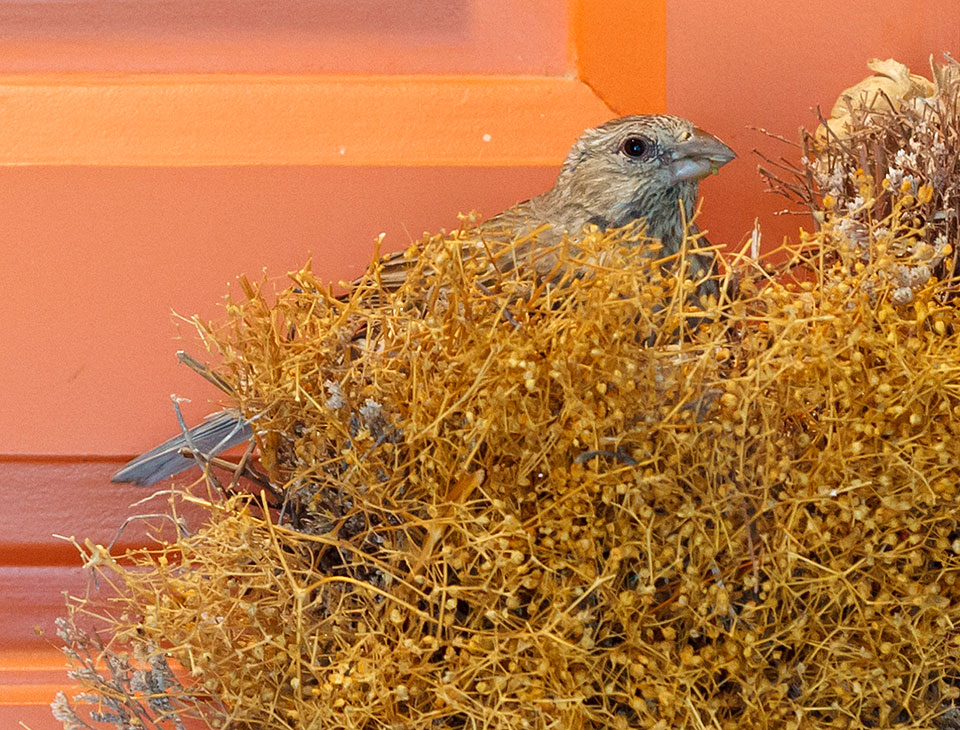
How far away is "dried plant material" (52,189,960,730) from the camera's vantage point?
77 cm

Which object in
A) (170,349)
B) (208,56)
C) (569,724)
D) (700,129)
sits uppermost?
(208,56)

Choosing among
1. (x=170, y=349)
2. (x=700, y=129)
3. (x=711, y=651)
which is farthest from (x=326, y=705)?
(x=700, y=129)

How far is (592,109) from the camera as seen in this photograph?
1262mm

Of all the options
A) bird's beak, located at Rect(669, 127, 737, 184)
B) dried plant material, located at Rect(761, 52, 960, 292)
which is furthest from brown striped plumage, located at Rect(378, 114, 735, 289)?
dried plant material, located at Rect(761, 52, 960, 292)

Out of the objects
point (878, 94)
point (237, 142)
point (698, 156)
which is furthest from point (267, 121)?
point (878, 94)

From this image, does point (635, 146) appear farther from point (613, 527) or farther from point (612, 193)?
point (613, 527)

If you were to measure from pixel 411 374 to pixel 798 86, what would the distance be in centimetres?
75

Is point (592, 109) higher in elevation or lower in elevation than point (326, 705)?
higher

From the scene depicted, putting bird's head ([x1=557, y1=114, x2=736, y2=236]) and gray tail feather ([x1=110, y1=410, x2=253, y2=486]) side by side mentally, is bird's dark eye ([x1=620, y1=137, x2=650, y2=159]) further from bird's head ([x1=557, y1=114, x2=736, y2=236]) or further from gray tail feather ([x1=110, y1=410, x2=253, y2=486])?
gray tail feather ([x1=110, y1=410, x2=253, y2=486])

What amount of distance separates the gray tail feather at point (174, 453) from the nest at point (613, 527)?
1.15 ft

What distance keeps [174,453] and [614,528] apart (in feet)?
2.04

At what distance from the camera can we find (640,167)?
4.01 ft

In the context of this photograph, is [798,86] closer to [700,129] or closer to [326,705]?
[700,129]

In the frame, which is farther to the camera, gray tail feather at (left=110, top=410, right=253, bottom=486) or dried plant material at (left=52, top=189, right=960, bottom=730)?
gray tail feather at (left=110, top=410, right=253, bottom=486)
